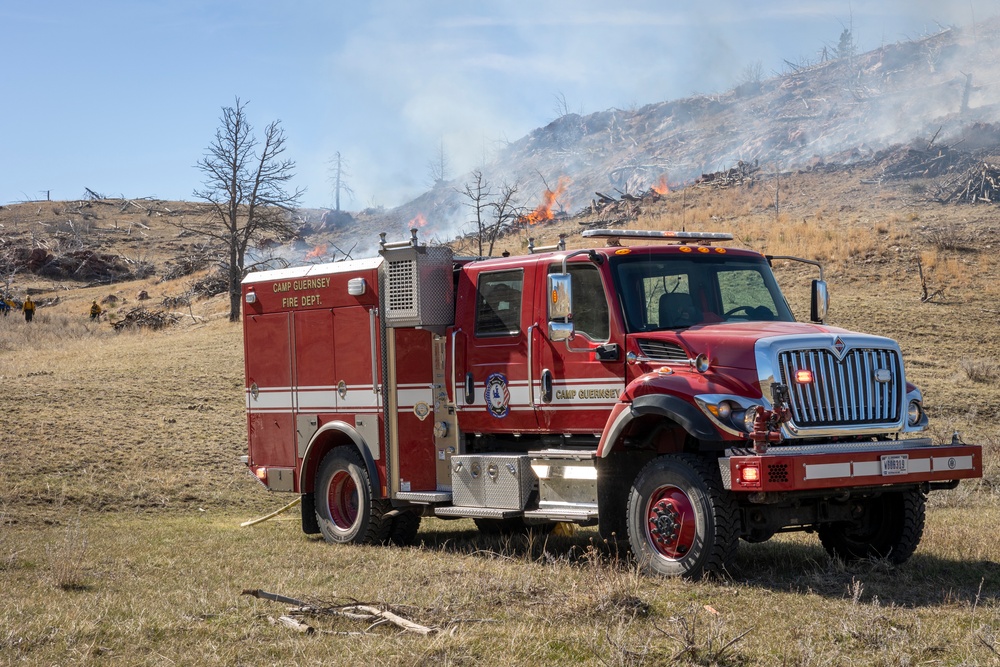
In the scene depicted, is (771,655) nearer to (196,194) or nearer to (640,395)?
(640,395)

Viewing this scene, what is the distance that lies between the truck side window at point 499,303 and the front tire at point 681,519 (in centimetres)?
215

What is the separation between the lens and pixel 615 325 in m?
9.89

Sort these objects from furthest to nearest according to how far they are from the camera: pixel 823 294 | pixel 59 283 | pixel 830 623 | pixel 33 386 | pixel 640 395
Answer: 1. pixel 59 283
2. pixel 33 386
3. pixel 823 294
4. pixel 640 395
5. pixel 830 623

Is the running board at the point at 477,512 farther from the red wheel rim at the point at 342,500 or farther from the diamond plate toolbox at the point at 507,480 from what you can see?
the red wheel rim at the point at 342,500

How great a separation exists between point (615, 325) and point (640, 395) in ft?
2.75

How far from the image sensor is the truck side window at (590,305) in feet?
32.9

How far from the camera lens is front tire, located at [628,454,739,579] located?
8727 millimetres

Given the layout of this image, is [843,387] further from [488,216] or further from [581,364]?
[488,216]

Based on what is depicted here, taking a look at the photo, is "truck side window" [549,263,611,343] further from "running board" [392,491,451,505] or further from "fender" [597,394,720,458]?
"running board" [392,491,451,505]

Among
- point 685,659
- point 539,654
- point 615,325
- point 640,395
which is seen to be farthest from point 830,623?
point 615,325

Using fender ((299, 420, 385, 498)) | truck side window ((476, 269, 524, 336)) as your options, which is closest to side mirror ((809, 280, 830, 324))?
truck side window ((476, 269, 524, 336))

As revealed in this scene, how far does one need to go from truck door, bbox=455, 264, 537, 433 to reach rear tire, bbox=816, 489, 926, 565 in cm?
285

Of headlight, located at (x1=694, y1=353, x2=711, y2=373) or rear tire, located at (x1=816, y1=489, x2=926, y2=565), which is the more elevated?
headlight, located at (x1=694, y1=353, x2=711, y2=373)

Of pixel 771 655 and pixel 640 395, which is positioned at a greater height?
pixel 640 395
